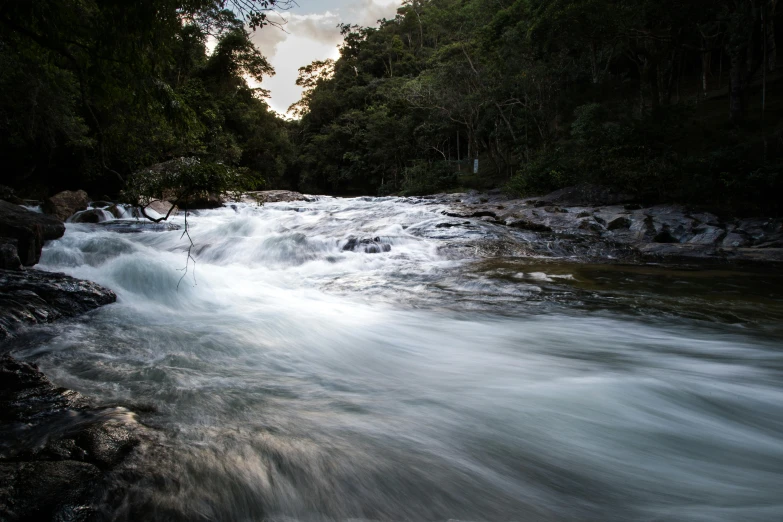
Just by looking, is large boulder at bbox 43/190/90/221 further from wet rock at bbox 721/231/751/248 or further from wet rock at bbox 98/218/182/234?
wet rock at bbox 721/231/751/248

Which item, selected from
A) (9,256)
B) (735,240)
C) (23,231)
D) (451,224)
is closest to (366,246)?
(451,224)

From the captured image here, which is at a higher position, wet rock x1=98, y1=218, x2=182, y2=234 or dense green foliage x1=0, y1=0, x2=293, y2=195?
dense green foliage x1=0, y1=0, x2=293, y2=195

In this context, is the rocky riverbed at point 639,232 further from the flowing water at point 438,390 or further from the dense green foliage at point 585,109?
the flowing water at point 438,390

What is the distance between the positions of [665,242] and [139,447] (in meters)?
11.0

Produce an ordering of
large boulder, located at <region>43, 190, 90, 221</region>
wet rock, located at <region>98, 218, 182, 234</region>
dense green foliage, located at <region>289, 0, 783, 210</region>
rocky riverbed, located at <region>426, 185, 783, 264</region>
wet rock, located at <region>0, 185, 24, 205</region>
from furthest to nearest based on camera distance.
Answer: dense green foliage, located at <region>289, 0, 783, 210</region>, large boulder, located at <region>43, 190, 90, 221</region>, wet rock, located at <region>98, 218, 182, 234</region>, wet rock, located at <region>0, 185, 24, 205</region>, rocky riverbed, located at <region>426, 185, 783, 264</region>

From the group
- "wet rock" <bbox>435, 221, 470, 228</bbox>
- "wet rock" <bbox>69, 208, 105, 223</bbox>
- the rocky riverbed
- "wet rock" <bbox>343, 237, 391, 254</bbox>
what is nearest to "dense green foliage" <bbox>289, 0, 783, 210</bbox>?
the rocky riverbed

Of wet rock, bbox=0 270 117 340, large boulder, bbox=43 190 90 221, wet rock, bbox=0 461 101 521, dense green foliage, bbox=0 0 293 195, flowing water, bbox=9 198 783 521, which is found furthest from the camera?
large boulder, bbox=43 190 90 221

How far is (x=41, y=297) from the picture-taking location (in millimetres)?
4055

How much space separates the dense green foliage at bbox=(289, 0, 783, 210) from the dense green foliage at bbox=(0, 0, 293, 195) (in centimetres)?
1168

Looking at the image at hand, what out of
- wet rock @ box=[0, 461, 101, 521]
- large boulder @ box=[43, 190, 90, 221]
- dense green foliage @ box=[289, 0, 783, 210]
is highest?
dense green foliage @ box=[289, 0, 783, 210]

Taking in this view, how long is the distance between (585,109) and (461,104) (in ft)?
35.7

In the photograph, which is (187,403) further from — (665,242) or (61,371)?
(665,242)

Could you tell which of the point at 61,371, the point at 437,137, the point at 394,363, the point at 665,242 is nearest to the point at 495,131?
the point at 437,137

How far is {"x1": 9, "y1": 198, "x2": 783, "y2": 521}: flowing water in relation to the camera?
5.69ft
